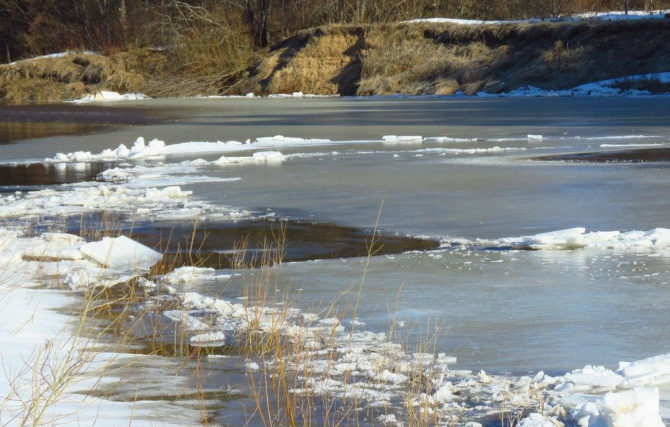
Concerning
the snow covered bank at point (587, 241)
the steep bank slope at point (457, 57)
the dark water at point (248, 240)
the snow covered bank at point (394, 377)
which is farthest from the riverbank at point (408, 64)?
the snow covered bank at point (394, 377)

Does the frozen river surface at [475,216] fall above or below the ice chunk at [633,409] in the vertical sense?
below

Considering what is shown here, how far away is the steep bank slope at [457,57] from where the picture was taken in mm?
40500

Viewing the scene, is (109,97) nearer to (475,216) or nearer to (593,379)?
(475,216)

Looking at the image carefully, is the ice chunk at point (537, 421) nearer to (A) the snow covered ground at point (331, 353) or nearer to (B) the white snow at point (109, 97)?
(A) the snow covered ground at point (331, 353)

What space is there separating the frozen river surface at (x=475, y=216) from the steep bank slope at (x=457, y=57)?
17.9 meters

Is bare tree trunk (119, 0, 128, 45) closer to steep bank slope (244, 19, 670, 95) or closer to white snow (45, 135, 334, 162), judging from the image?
steep bank slope (244, 19, 670, 95)

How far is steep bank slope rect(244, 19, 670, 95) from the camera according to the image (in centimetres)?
4050

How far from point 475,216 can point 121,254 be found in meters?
3.38

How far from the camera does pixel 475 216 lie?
966 cm

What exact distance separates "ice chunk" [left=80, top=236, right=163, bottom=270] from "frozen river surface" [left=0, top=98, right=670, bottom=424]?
105 centimetres

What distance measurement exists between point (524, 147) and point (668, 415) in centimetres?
1353

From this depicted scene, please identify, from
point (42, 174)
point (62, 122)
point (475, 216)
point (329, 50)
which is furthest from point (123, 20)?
point (475, 216)

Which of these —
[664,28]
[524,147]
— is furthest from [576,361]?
[664,28]

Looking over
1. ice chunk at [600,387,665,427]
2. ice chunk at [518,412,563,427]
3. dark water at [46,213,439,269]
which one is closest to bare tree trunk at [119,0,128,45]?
dark water at [46,213,439,269]
